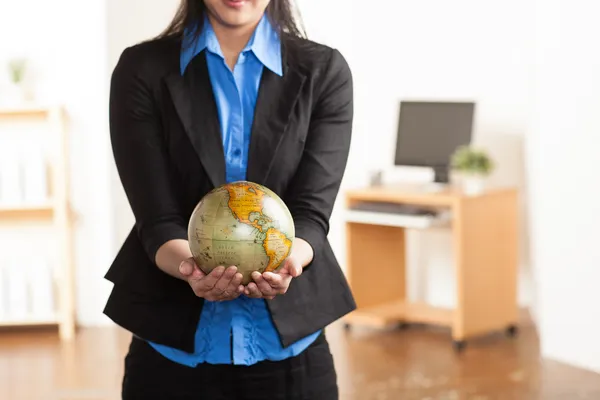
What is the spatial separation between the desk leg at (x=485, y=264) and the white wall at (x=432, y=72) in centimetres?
43

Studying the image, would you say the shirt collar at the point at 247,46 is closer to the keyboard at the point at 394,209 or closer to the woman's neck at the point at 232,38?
the woman's neck at the point at 232,38

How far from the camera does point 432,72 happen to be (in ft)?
19.8

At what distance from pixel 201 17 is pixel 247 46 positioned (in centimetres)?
10

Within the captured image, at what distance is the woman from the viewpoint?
1.72m

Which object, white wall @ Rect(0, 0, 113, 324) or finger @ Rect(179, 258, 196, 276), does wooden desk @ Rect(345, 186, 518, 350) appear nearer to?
white wall @ Rect(0, 0, 113, 324)

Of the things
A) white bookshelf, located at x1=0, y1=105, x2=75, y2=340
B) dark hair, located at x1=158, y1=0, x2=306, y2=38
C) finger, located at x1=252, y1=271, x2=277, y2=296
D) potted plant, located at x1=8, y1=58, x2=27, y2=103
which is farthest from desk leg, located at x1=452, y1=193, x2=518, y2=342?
finger, located at x1=252, y1=271, x2=277, y2=296

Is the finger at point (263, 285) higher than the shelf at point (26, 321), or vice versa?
the finger at point (263, 285)

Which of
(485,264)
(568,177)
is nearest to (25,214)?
(485,264)

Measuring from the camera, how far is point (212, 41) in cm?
180

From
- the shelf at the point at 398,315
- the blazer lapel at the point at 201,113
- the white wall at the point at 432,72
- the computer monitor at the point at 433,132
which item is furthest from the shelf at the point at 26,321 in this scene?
the blazer lapel at the point at 201,113

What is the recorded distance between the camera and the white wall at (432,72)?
5.86 metres

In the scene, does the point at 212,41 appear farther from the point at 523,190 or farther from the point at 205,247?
the point at 523,190


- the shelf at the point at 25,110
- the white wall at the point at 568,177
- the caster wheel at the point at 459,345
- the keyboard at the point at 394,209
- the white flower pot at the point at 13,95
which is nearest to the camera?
the white wall at the point at 568,177

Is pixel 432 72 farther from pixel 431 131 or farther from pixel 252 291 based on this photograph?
pixel 252 291
